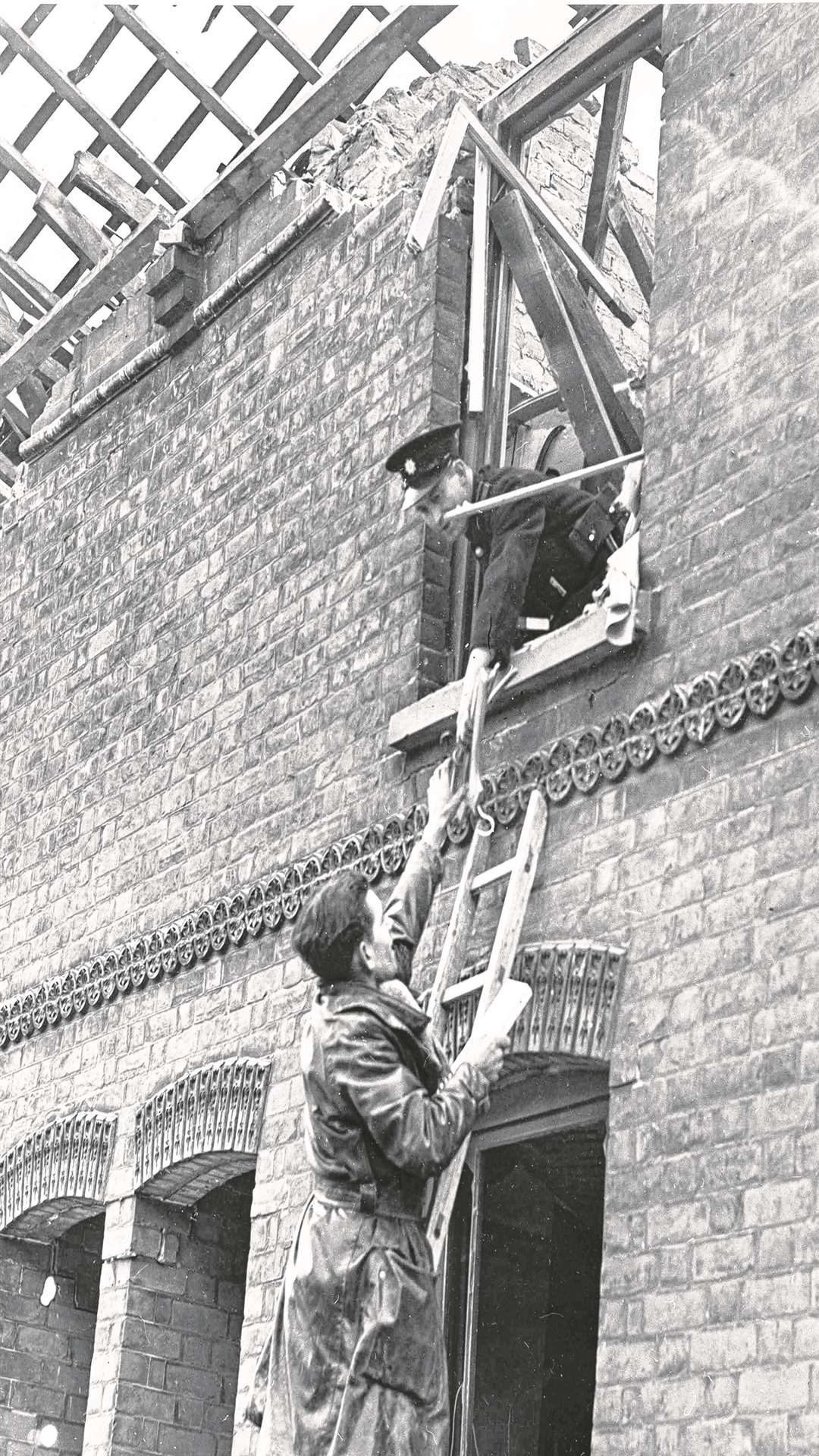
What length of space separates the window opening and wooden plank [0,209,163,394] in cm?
579

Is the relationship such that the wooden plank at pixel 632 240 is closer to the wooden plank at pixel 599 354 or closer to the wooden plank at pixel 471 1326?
the wooden plank at pixel 599 354

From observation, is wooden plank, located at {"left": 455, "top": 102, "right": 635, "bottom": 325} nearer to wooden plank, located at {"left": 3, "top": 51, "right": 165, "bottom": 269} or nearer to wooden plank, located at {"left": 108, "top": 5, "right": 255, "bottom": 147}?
wooden plank, located at {"left": 108, "top": 5, "right": 255, "bottom": 147}

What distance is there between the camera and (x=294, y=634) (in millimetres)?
9758

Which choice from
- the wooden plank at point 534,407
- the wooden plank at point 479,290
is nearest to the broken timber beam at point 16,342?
the wooden plank at point 534,407

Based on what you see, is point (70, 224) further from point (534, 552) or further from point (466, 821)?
point (466, 821)

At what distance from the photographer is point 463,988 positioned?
298 inches

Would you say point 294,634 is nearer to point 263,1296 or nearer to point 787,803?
point 263,1296

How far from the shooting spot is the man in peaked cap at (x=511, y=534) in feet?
26.6

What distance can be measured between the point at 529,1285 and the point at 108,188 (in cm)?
764

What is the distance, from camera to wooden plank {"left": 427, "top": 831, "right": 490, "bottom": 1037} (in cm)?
762

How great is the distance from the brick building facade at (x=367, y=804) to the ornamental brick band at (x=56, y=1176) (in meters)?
0.03

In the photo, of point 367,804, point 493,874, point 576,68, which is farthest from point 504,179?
point 493,874

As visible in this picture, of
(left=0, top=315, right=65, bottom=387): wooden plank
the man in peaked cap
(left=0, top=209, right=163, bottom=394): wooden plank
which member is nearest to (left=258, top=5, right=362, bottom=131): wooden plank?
(left=0, top=315, right=65, bottom=387): wooden plank

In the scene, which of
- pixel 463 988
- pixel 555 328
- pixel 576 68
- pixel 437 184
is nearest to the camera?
pixel 463 988
